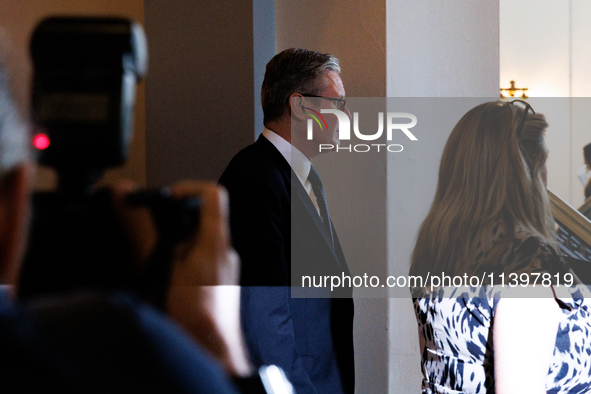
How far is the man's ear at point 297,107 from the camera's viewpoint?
146 centimetres

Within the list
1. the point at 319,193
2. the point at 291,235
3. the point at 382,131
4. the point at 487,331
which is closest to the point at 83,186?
the point at 487,331

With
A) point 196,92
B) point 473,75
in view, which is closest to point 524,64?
point 473,75

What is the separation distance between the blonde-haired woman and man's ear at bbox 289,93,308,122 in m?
0.49

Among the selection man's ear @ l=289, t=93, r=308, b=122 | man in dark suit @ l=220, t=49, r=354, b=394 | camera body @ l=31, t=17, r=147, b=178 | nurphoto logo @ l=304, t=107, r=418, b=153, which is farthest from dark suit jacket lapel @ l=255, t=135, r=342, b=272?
camera body @ l=31, t=17, r=147, b=178

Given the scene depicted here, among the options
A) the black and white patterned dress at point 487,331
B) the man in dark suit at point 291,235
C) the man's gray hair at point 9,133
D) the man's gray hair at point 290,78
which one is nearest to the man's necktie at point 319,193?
the man in dark suit at point 291,235

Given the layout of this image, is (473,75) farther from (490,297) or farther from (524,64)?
(524,64)

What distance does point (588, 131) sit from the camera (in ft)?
7.64

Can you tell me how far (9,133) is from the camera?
0.98 ft

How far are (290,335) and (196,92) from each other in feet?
4.77

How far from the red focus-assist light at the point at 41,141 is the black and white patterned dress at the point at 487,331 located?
2.55 ft

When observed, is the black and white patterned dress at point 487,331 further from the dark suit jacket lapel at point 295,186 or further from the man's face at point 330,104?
the man's face at point 330,104

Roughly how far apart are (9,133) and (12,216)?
5 cm

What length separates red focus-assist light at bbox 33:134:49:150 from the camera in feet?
1.28

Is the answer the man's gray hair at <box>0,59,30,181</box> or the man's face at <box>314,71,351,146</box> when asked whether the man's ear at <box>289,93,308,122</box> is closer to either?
the man's face at <box>314,71,351,146</box>
